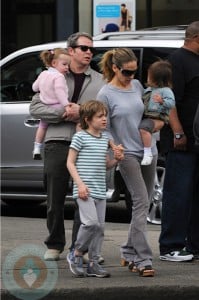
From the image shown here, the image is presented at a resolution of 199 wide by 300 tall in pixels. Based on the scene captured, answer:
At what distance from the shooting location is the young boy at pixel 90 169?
7191mm

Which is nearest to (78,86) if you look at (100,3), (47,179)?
(47,179)

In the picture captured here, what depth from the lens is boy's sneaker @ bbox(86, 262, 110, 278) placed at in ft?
24.1

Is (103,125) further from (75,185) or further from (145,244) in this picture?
(145,244)

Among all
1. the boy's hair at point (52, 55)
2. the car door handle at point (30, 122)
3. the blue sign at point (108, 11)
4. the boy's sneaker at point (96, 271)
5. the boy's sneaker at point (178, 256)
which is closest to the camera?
the boy's sneaker at point (96, 271)

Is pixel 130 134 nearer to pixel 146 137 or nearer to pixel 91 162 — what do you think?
pixel 146 137

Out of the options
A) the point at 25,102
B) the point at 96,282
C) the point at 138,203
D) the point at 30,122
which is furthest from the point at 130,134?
the point at 25,102

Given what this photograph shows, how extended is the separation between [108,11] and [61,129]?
9.56 metres

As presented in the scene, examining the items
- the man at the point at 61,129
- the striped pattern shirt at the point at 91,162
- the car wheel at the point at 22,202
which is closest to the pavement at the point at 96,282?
the man at the point at 61,129

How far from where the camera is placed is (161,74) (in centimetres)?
770

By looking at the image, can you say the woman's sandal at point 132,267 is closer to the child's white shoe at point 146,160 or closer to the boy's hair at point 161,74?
the child's white shoe at point 146,160

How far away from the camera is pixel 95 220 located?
7.19m

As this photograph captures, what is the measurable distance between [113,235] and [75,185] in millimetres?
2660

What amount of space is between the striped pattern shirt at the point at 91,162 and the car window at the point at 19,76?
4107 millimetres

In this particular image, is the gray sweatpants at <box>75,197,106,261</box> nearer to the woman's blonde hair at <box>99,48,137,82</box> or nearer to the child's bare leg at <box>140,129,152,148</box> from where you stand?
the child's bare leg at <box>140,129,152,148</box>
